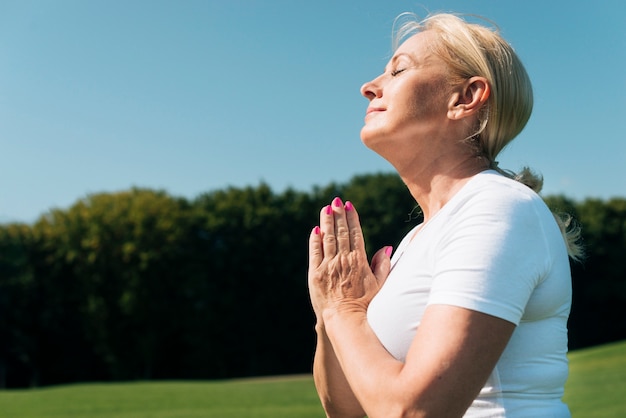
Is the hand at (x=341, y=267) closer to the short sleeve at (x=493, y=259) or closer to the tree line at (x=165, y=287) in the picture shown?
the short sleeve at (x=493, y=259)

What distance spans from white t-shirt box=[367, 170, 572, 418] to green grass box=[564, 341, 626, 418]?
36.1 feet

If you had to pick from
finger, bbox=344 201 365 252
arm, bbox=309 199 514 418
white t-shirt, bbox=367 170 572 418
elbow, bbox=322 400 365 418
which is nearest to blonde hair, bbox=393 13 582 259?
white t-shirt, bbox=367 170 572 418

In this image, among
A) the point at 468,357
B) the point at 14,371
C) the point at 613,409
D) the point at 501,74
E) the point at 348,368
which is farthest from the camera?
the point at 14,371

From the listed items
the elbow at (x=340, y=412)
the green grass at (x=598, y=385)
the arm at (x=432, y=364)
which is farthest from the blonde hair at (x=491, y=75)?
the green grass at (x=598, y=385)

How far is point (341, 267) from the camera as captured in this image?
188cm

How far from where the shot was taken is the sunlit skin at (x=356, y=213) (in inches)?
62.5

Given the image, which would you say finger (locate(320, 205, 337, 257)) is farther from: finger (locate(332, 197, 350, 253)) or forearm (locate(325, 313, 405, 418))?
forearm (locate(325, 313, 405, 418))

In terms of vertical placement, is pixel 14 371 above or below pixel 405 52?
below

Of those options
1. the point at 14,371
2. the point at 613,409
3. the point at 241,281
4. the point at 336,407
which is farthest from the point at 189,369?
the point at 336,407

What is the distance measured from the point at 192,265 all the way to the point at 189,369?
5.41 m

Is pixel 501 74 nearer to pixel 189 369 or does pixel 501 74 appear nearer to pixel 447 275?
pixel 447 275

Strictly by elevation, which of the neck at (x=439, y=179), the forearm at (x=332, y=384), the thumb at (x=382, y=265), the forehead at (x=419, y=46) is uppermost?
the forehead at (x=419, y=46)

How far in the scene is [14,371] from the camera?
36.6 m

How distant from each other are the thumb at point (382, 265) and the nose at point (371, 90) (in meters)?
0.43
